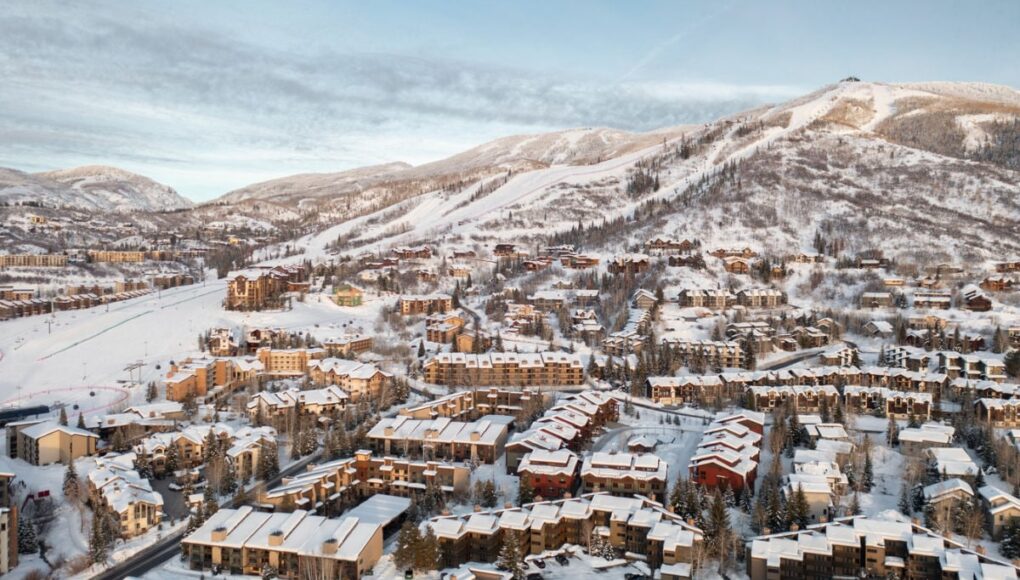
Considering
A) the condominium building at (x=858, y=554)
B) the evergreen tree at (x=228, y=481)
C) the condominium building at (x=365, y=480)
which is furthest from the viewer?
the evergreen tree at (x=228, y=481)

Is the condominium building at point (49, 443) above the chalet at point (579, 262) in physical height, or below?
below

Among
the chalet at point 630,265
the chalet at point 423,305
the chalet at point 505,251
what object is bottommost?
the chalet at point 423,305

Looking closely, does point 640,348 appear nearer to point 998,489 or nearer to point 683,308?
point 683,308

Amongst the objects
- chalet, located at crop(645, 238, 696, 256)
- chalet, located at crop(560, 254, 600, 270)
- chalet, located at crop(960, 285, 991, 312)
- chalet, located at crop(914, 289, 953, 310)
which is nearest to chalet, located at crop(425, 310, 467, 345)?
chalet, located at crop(560, 254, 600, 270)

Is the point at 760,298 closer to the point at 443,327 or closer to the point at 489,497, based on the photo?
the point at 443,327

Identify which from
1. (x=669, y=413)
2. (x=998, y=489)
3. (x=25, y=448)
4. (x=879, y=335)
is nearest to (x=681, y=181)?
(x=879, y=335)

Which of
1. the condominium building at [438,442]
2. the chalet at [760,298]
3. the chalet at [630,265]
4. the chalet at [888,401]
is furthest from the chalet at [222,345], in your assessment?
the chalet at [760,298]

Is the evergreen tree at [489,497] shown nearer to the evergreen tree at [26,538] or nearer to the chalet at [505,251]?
the evergreen tree at [26,538]
